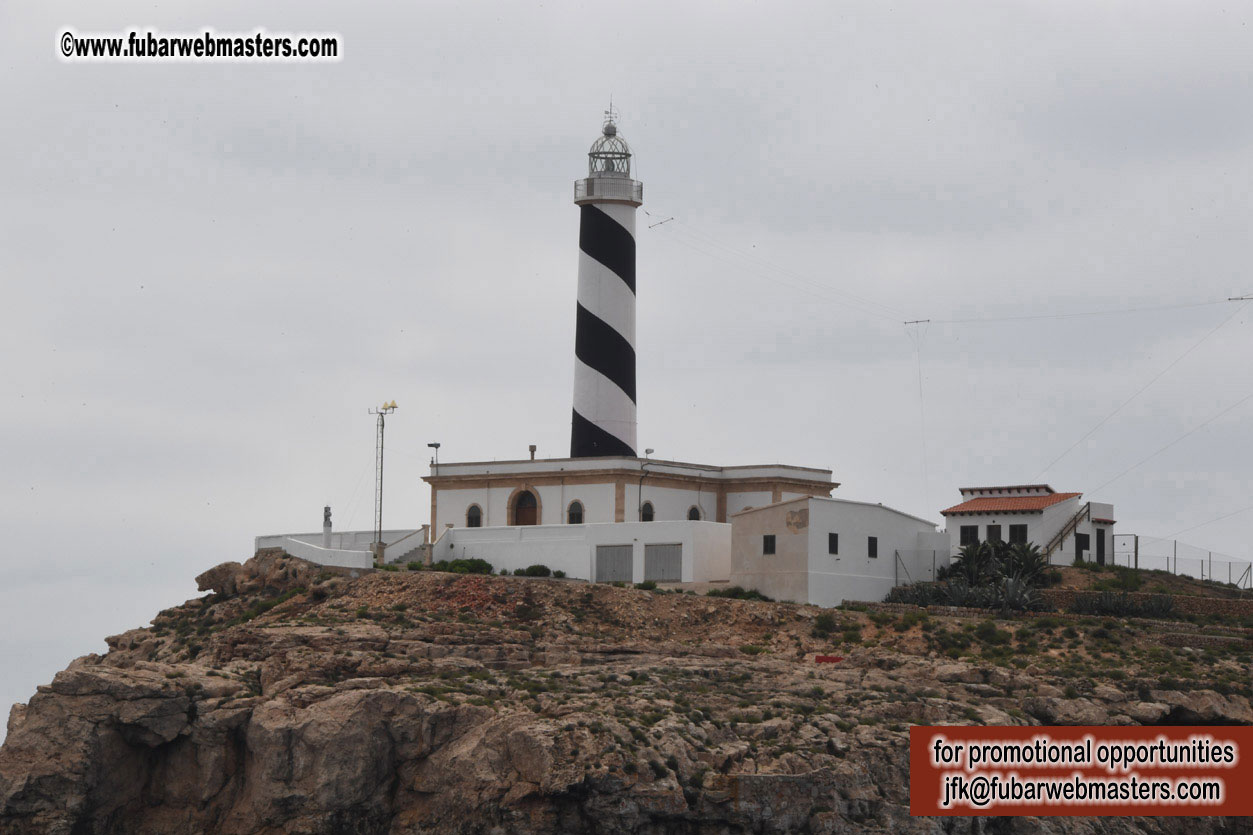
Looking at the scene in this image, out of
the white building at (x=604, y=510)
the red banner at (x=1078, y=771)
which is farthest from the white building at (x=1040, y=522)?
the red banner at (x=1078, y=771)

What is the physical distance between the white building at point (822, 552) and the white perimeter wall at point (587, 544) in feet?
2.11

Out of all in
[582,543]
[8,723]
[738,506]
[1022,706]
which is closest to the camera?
[8,723]

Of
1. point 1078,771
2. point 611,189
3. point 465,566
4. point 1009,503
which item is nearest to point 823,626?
point 1078,771

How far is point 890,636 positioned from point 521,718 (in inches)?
466

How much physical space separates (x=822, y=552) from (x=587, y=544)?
6.57 m

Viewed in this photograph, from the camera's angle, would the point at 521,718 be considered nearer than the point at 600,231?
Yes

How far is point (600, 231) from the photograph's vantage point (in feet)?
172

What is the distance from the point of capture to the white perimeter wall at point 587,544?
4566 cm

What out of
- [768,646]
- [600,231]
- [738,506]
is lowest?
[768,646]

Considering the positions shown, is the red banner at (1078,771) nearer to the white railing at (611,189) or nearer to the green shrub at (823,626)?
the green shrub at (823,626)

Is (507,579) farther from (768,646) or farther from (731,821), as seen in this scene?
(731,821)

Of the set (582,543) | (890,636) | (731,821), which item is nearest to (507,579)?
(582,543)

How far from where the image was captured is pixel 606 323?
171 ft

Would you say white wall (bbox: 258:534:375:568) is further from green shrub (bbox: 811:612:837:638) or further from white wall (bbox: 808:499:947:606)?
green shrub (bbox: 811:612:837:638)
